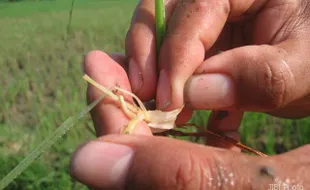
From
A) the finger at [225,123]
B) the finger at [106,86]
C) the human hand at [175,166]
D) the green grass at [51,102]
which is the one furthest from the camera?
the green grass at [51,102]

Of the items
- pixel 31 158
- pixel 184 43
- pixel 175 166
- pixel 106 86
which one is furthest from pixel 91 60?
pixel 175 166

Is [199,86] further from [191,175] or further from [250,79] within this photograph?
[191,175]

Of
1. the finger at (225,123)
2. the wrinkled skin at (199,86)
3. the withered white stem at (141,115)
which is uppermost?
the wrinkled skin at (199,86)

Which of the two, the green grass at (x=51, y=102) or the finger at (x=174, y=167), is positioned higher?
the finger at (x=174, y=167)

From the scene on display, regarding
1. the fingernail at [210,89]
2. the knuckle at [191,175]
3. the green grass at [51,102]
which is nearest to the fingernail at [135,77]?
the fingernail at [210,89]

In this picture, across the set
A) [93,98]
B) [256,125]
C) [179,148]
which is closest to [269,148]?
[256,125]

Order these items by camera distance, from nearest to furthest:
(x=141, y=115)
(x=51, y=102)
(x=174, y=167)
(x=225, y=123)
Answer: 1. (x=174, y=167)
2. (x=141, y=115)
3. (x=225, y=123)
4. (x=51, y=102)

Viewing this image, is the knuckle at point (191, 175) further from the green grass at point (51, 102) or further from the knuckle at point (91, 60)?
the green grass at point (51, 102)
